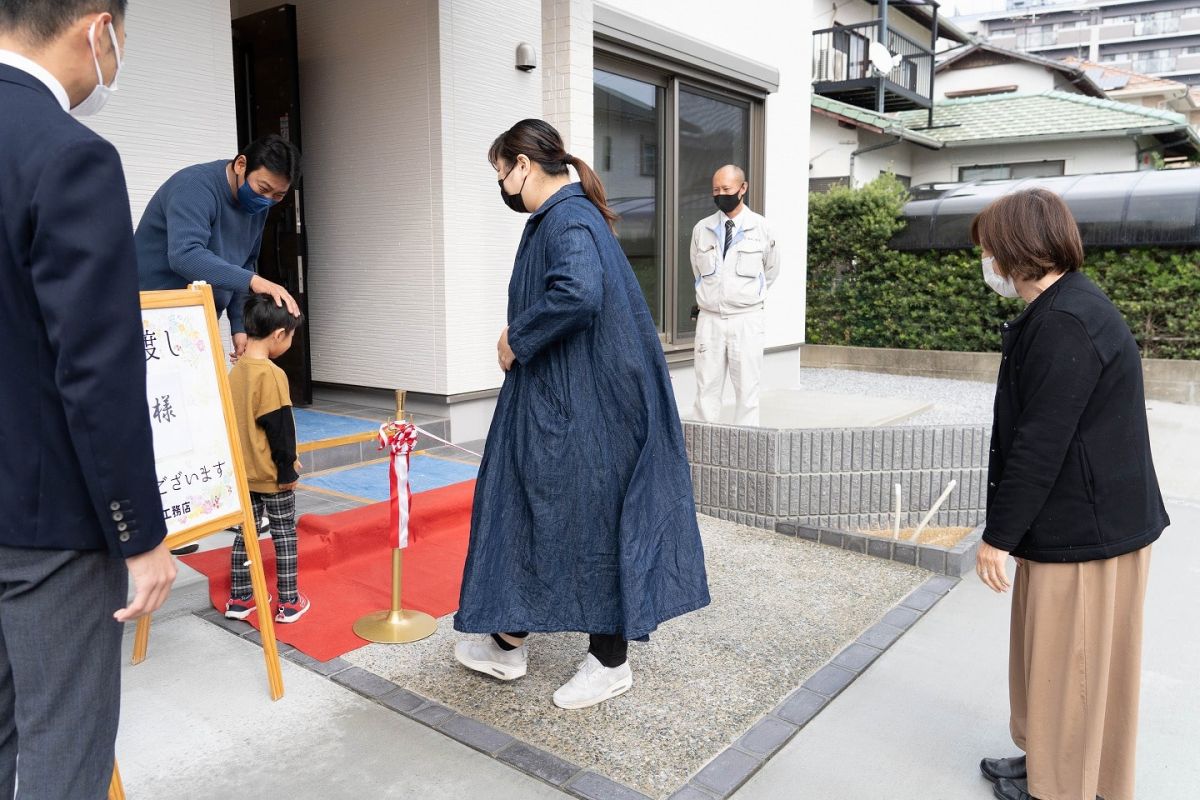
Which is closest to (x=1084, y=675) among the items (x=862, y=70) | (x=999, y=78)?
(x=862, y=70)

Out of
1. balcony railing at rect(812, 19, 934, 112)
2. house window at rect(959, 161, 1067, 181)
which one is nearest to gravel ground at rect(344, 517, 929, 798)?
balcony railing at rect(812, 19, 934, 112)

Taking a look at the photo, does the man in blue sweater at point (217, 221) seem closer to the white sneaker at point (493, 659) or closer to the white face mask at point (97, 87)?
the white sneaker at point (493, 659)

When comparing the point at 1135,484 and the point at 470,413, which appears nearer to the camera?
the point at 1135,484

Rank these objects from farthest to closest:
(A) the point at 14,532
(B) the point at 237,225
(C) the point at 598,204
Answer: (B) the point at 237,225
(C) the point at 598,204
(A) the point at 14,532

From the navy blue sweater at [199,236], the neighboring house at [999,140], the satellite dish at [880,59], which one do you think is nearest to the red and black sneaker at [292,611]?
the navy blue sweater at [199,236]

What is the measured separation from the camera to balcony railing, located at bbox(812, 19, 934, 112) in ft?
51.2

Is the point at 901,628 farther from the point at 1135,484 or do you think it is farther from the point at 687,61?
the point at 687,61

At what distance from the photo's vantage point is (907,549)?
4473 millimetres

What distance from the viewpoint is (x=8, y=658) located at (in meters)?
1.51

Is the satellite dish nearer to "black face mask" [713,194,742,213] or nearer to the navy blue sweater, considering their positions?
"black face mask" [713,194,742,213]

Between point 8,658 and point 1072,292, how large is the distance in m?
2.44

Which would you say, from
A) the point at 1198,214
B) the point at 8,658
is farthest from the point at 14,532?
the point at 1198,214

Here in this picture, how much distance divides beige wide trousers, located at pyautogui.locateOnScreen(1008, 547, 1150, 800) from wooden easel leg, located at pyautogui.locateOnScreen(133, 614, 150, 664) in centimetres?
284

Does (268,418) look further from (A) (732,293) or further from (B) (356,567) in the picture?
(A) (732,293)
